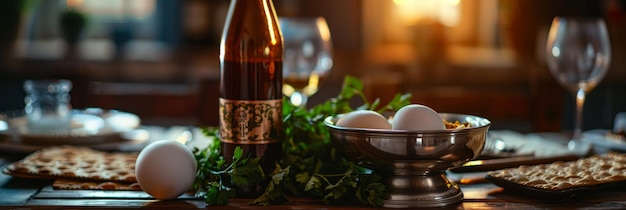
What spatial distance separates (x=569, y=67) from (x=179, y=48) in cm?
279

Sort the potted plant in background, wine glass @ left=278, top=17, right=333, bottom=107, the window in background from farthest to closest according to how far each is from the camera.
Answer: the window in background < the potted plant in background < wine glass @ left=278, top=17, right=333, bottom=107

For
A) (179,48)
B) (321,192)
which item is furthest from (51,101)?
(179,48)

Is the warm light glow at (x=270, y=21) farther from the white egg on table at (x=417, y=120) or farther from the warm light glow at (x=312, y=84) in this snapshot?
the warm light glow at (x=312, y=84)

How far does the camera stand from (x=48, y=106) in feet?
4.29

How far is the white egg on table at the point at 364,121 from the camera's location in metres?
0.85

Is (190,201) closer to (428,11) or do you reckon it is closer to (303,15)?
(303,15)

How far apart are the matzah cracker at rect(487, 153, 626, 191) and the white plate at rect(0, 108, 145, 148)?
2.10 ft

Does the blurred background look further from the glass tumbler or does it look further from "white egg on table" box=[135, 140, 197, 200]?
"white egg on table" box=[135, 140, 197, 200]

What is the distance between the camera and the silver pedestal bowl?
0.81m

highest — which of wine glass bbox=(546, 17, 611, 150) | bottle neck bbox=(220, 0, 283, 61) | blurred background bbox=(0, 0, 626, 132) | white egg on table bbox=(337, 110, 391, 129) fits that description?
bottle neck bbox=(220, 0, 283, 61)

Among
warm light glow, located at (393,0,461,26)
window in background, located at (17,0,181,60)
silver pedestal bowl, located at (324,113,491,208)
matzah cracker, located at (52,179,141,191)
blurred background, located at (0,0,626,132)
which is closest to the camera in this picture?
silver pedestal bowl, located at (324,113,491,208)

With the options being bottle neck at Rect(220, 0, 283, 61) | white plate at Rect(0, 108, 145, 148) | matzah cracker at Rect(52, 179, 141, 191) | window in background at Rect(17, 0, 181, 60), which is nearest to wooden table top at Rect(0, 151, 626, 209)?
matzah cracker at Rect(52, 179, 141, 191)

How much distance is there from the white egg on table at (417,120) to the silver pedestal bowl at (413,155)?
0.02 m

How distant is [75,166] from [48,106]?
33 cm
